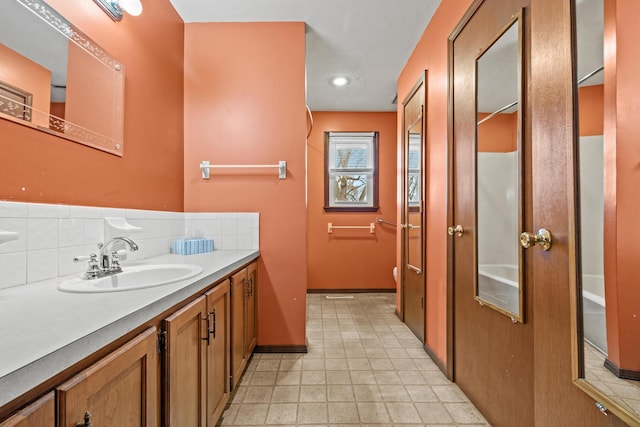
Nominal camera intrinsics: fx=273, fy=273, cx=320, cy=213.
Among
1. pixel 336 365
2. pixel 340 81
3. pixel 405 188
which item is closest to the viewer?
pixel 336 365

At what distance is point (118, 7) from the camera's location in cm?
141

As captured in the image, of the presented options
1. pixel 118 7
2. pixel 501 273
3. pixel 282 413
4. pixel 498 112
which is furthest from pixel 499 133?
pixel 118 7

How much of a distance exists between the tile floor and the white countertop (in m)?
0.95

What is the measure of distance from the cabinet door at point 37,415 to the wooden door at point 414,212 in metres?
2.12

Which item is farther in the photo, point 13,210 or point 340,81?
point 340,81

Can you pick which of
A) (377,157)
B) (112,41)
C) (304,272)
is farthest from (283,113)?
(377,157)

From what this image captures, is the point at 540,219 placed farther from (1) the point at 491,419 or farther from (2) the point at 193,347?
(2) the point at 193,347

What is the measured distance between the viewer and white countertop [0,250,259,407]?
430 millimetres

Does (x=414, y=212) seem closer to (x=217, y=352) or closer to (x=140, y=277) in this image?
(x=217, y=352)

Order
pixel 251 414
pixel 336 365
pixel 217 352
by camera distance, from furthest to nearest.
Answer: pixel 336 365 < pixel 251 414 < pixel 217 352

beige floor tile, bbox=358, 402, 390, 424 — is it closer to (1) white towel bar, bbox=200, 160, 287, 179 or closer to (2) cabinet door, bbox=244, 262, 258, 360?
(2) cabinet door, bbox=244, 262, 258, 360

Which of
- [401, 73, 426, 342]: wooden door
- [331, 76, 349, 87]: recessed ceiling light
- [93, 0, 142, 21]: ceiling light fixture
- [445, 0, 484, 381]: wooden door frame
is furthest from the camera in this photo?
[331, 76, 349, 87]: recessed ceiling light

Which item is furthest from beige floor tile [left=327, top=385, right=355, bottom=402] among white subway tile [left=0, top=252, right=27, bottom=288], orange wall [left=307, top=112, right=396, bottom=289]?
orange wall [left=307, top=112, right=396, bottom=289]

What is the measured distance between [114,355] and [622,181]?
1255mm
